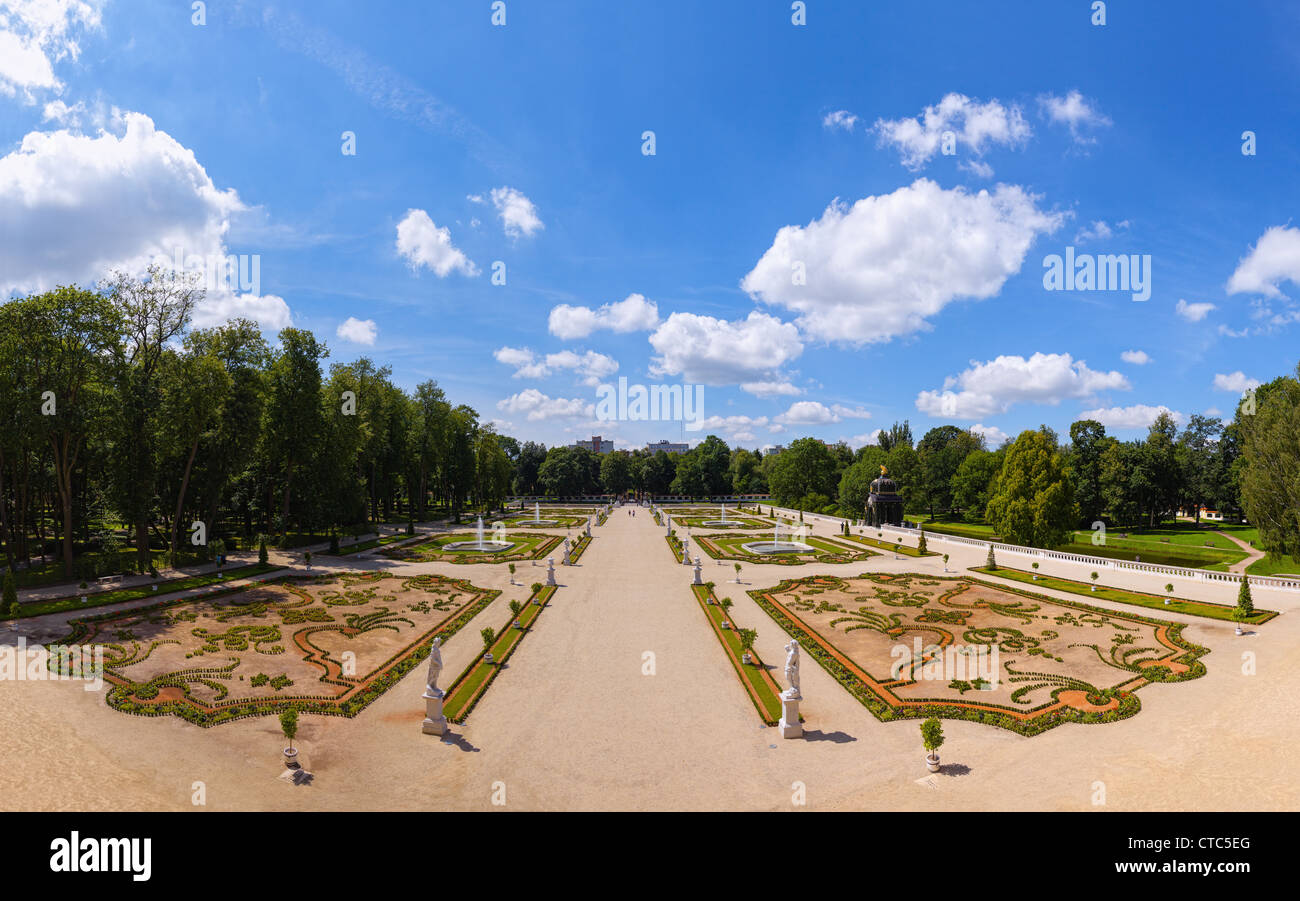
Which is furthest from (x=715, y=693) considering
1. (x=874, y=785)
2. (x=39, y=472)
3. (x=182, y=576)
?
(x=39, y=472)

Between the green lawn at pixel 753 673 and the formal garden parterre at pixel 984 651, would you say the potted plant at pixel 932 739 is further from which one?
Result: the green lawn at pixel 753 673

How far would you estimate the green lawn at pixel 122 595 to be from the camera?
25.2 m

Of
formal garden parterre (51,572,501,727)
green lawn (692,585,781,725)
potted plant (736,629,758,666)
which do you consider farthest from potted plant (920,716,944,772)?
formal garden parterre (51,572,501,727)

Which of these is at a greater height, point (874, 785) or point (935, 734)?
point (935, 734)

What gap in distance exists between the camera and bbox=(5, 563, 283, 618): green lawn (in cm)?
2520

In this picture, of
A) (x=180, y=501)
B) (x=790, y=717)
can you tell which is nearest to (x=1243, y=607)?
(x=790, y=717)

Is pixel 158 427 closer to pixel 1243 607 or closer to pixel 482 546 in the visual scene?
pixel 482 546

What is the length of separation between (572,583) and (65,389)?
1161 inches

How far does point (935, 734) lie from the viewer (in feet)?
42.2

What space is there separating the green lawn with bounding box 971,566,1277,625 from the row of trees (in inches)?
2002

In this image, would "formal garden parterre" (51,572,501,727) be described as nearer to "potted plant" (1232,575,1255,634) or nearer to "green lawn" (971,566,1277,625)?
"green lawn" (971,566,1277,625)

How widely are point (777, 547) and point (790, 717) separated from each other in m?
39.4

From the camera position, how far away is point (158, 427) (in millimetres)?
35469
